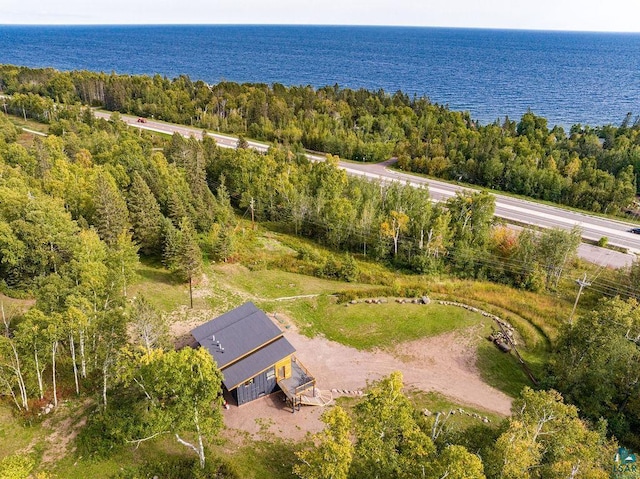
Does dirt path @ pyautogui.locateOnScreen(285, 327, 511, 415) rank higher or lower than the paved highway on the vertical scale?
lower

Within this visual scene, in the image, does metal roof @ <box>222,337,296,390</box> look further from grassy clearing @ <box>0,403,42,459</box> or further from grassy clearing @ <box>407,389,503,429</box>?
grassy clearing @ <box>0,403,42,459</box>


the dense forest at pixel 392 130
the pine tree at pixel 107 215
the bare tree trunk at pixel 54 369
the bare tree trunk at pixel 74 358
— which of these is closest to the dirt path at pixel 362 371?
the bare tree trunk at pixel 74 358

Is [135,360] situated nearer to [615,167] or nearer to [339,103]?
[615,167]

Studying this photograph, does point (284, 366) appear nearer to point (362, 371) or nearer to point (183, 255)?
point (362, 371)

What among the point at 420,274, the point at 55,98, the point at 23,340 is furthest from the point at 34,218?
the point at 55,98


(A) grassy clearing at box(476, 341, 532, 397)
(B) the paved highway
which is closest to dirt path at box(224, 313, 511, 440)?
(A) grassy clearing at box(476, 341, 532, 397)
